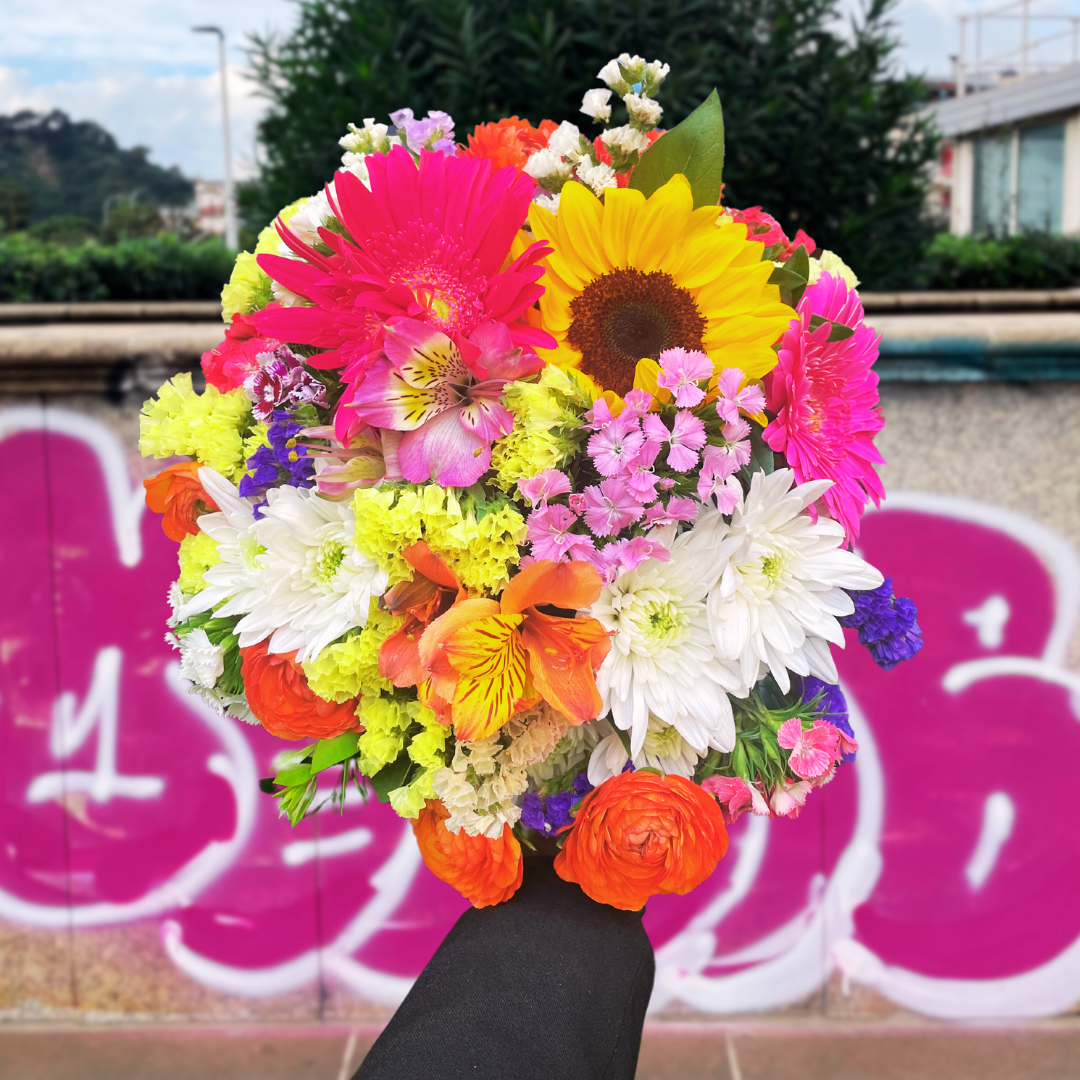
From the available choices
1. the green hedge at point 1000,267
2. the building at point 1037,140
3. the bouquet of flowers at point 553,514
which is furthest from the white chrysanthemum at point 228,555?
the building at point 1037,140

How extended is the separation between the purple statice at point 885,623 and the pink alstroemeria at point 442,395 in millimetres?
451

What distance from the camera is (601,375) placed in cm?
99

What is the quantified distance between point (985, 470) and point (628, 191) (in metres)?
2.16

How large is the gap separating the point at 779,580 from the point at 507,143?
0.61m

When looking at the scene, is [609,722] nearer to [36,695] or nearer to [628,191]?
[628,191]

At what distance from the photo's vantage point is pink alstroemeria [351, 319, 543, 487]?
91 cm

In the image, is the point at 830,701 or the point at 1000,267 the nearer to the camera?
the point at 830,701

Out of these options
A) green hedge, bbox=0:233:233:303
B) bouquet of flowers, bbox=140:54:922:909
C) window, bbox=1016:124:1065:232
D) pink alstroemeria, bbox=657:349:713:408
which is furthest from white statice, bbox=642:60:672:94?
window, bbox=1016:124:1065:232

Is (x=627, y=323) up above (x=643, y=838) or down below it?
above

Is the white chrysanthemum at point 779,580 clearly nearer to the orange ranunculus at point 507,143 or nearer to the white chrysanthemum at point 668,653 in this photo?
the white chrysanthemum at point 668,653

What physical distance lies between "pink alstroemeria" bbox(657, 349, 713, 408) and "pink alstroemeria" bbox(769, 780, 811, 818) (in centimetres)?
42

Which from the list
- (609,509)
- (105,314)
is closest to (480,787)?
(609,509)

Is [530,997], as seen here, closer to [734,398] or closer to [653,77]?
[734,398]

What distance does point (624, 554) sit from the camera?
0.93m
